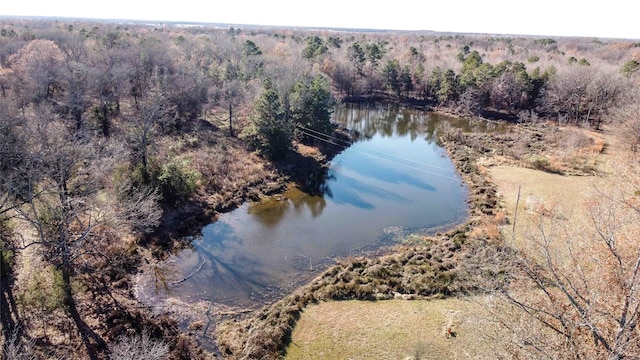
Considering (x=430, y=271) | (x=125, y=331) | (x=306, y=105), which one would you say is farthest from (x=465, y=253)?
(x=306, y=105)

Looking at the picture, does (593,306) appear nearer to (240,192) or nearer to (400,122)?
(240,192)

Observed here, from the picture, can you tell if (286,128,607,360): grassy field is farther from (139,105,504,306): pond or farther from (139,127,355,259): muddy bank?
(139,127,355,259): muddy bank

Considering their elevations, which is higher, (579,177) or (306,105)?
(306,105)

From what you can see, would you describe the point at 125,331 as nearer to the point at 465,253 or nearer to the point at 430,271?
the point at 430,271

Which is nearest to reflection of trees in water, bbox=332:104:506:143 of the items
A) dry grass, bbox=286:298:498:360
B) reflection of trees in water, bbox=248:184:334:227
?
reflection of trees in water, bbox=248:184:334:227

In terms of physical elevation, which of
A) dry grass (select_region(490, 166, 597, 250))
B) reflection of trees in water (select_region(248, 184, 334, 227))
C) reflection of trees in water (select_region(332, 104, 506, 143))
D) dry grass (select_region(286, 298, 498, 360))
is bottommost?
dry grass (select_region(286, 298, 498, 360))

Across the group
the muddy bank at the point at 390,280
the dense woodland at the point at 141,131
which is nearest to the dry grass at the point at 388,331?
the muddy bank at the point at 390,280

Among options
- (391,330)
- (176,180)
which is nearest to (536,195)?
(391,330)
